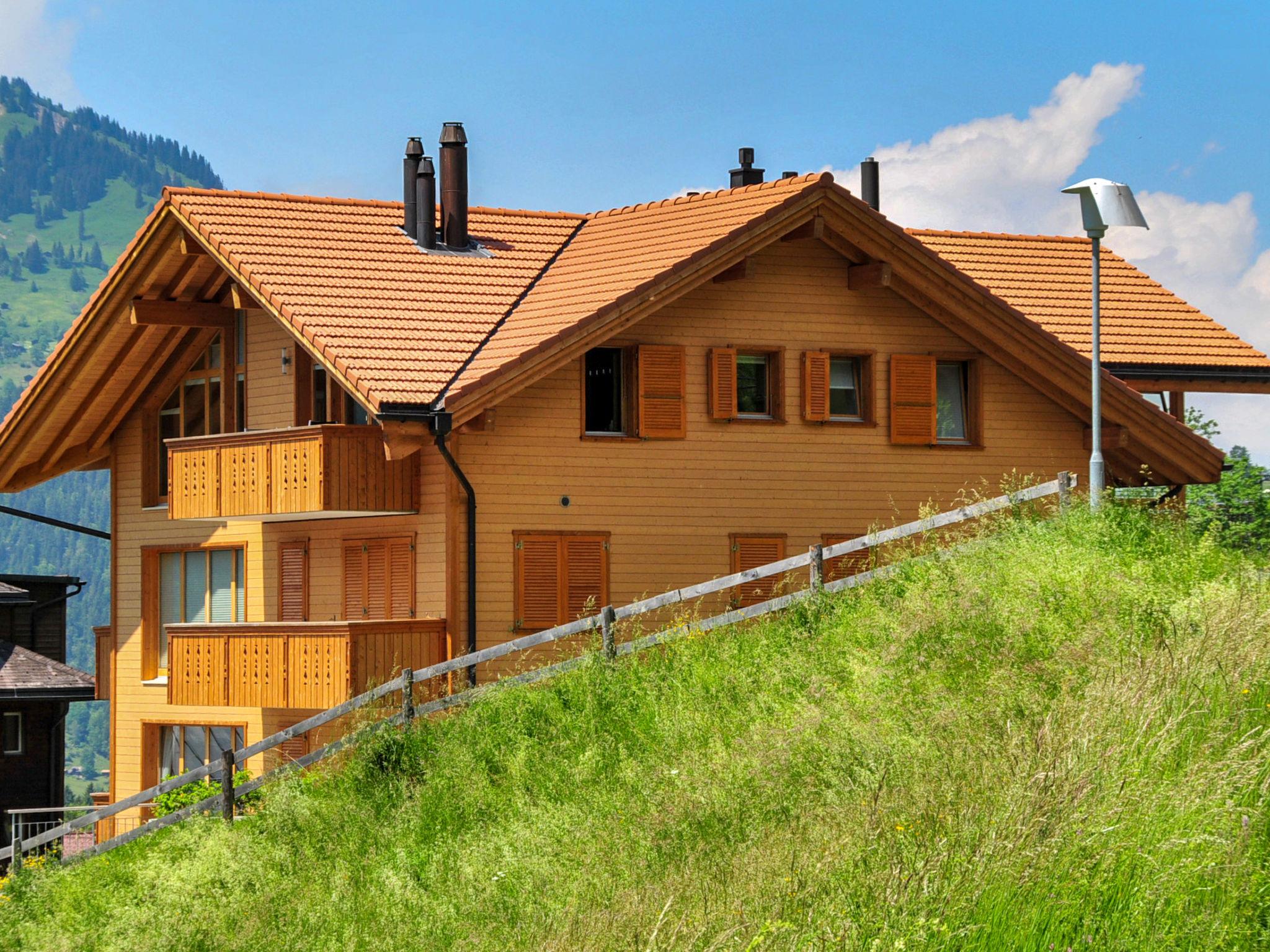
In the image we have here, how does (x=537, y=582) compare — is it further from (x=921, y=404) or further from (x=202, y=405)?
(x=202, y=405)

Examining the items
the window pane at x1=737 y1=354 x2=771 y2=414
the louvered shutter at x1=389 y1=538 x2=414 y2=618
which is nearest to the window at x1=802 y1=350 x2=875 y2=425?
the window pane at x1=737 y1=354 x2=771 y2=414

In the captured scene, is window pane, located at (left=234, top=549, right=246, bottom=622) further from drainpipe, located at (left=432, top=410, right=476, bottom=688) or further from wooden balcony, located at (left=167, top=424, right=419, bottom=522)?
drainpipe, located at (left=432, top=410, right=476, bottom=688)

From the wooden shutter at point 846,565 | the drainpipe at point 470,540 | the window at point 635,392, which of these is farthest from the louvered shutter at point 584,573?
the wooden shutter at point 846,565

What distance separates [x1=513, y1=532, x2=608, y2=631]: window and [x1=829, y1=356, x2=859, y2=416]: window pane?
414 centimetres

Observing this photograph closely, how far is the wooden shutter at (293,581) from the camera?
86.0 ft

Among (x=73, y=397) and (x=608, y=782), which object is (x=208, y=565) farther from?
(x=608, y=782)

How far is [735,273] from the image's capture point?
80.8ft

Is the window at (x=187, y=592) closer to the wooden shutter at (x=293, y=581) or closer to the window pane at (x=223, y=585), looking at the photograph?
the window pane at (x=223, y=585)

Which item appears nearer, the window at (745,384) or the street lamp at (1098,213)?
the street lamp at (1098,213)

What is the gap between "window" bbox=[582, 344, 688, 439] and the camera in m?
24.3

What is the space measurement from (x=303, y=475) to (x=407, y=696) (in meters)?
4.81

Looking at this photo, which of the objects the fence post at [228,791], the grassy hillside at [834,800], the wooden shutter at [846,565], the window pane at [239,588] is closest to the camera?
the grassy hillside at [834,800]

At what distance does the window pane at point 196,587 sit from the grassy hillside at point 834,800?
6.78m

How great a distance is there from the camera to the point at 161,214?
2564cm
